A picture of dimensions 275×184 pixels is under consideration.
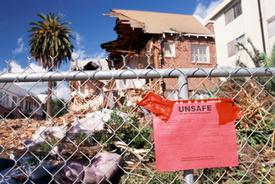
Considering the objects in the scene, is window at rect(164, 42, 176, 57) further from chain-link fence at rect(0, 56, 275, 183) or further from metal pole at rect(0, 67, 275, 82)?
metal pole at rect(0, 67, 275, 82)

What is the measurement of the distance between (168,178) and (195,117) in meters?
1.86

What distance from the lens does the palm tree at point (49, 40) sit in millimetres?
23062

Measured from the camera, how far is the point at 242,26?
15.2 meters

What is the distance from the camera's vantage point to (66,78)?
1308 millimetres

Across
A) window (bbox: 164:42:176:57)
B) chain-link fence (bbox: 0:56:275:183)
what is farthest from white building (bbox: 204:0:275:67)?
chain-link fence (bbox: 0:56:275:183)

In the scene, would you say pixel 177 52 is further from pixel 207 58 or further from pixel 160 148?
pixel 160 148

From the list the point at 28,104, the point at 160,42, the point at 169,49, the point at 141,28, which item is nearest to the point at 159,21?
the point at 169,49

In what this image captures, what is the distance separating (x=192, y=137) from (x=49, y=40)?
25324 millimetres

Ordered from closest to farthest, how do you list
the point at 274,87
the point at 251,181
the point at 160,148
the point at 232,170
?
the point at 160,148 < the point at 251,181 < the point at 232,170 < the point at 274,87

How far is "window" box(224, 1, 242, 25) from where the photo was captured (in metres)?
15.5

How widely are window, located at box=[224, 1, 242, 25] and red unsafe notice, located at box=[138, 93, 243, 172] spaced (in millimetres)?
17112

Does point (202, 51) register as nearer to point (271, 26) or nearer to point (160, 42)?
point (160, 42)

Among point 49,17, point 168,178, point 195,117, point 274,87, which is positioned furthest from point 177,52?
point 49,17

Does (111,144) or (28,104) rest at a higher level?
(28,104)
